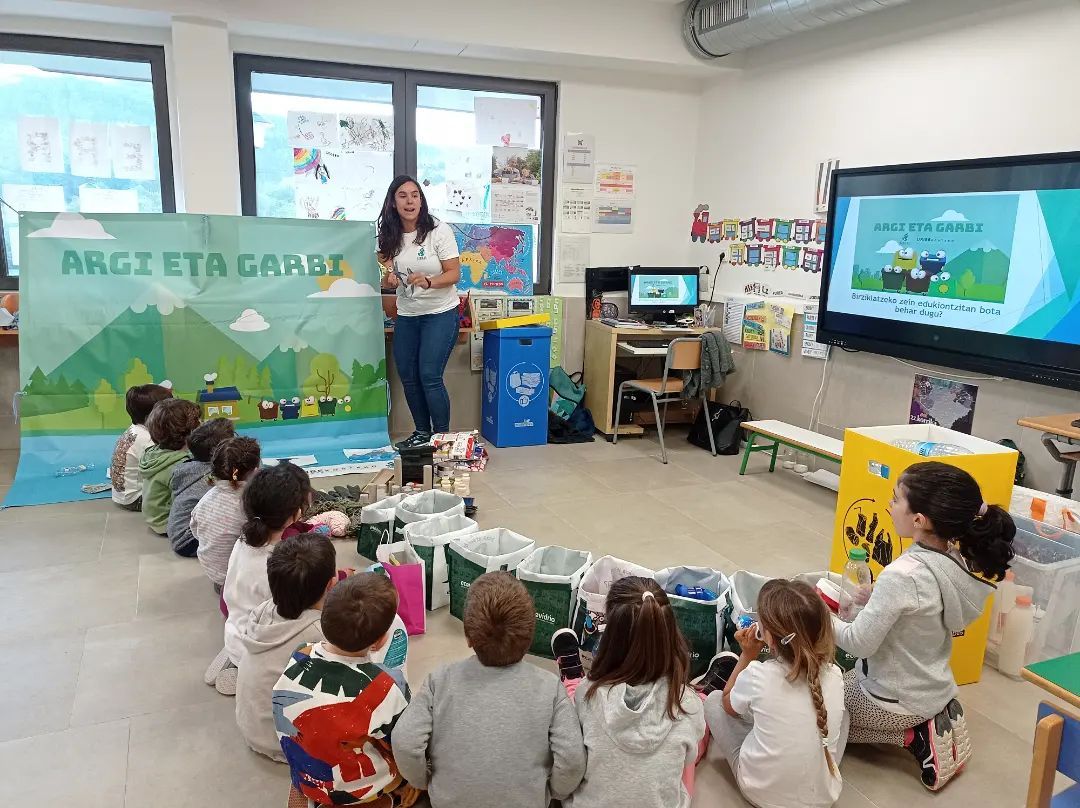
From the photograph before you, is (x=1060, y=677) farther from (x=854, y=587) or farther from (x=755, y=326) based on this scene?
(x=755, y=326)

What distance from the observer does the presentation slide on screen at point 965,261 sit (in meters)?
3.43

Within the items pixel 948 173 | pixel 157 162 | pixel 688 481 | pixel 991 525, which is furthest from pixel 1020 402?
pixel 157 162

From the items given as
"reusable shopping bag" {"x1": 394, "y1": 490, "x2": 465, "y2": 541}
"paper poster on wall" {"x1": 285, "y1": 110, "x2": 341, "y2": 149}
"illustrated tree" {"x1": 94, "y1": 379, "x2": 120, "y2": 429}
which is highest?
"paper poster on wall" {"x1": 285, "y1": 110, "x2": 341, "y2": 149}

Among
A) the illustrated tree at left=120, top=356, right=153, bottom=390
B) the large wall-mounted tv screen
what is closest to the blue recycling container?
the large wall-mounted tv screen

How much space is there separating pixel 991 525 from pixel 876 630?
1.33 ft

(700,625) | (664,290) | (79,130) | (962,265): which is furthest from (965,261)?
(79,130)

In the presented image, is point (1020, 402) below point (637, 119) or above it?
below

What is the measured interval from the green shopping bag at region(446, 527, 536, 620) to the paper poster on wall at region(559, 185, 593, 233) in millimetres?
3322

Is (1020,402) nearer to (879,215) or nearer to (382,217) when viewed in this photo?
(879,215)

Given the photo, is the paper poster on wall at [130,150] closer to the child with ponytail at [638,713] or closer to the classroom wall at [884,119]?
the classroom wall at [884,119]

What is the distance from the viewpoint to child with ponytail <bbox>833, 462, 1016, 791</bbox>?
2045 millimetres

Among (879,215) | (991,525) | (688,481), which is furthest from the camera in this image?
(688,481)

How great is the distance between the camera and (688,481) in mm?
4680

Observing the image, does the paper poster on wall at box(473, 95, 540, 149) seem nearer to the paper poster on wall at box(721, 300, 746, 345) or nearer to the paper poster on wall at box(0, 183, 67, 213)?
the paper poster on wall at box(721, 300, 746, 345)
